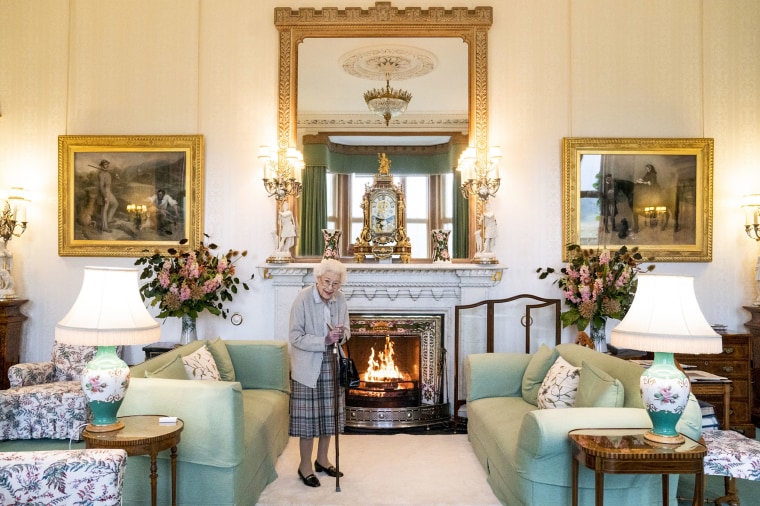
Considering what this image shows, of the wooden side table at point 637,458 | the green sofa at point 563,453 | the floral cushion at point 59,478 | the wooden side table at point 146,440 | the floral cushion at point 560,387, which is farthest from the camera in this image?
the floral cushion at point 560,387

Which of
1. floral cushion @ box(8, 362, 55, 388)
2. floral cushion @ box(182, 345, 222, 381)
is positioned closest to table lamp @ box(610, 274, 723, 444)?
floral cushion @ box(182, 345, 222, 381)

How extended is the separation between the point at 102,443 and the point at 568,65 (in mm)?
5222

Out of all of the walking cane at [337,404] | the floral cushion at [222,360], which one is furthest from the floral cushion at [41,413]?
the walking cane at [337,404]

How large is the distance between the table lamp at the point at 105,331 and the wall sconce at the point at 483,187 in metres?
3.43

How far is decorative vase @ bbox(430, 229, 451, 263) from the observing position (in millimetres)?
5820

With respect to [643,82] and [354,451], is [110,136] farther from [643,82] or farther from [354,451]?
[643,82]

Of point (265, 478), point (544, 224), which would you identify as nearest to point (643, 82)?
point (544, 224)

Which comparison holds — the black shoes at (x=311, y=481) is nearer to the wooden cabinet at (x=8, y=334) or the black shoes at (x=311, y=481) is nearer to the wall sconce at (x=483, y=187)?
the wall sconce at (x=483, y=187)

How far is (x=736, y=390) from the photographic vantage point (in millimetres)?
5328

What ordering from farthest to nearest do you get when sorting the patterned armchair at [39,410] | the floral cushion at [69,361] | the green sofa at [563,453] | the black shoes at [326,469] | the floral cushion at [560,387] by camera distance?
the floral cushion at [69,361] → the patterned armchair at [39,410] → the black shoes at [326,469] → the floral cushion at [560,387] → the green sofa at [563,453]

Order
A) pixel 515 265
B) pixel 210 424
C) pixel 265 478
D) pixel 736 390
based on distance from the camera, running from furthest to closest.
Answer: pixel 515 265, pixel 736 390, pixel 265 478, pixel 210 424

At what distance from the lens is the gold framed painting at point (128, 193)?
5.86m

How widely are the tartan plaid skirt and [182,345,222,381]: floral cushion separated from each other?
0.59m

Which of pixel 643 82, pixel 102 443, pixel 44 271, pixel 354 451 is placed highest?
pixel 643 82
